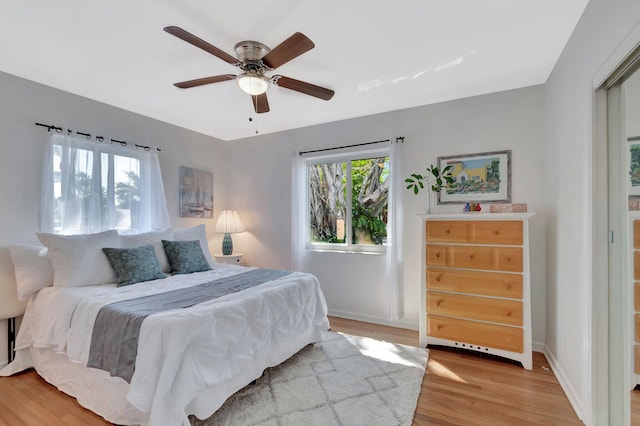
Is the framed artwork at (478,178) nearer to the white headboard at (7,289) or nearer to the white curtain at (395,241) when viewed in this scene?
the white curtain at (395,241)

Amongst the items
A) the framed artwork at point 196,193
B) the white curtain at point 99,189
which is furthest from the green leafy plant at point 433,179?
the white curtain at point 99,189

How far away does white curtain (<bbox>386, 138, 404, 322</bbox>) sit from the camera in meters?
3.28

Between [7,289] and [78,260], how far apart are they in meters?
0.55

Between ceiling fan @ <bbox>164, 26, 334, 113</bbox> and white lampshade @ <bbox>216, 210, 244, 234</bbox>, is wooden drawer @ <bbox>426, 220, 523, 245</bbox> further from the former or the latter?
white lampshade @ <bbox>216, 210, 244, 234</bbox>

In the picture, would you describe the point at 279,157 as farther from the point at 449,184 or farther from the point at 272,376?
the point at 272,376

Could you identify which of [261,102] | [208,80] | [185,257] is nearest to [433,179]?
[261,102]

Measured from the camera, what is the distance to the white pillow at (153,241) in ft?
9.20

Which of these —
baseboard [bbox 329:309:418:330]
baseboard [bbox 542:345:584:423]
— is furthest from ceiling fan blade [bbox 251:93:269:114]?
baseboard [bbox 542:345:584:423]

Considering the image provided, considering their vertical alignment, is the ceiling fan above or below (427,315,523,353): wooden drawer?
above

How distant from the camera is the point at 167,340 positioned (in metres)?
1.53

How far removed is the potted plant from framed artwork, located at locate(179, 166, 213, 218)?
283 cm

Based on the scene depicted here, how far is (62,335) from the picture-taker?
1978 mm

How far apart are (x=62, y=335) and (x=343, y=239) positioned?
9.31ft

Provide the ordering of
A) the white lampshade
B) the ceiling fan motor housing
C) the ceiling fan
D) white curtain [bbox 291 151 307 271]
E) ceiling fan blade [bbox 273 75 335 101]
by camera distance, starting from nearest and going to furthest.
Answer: the ceiling fan
the ceiling fan motor housing
ceiling fan blade [bbox 273 75 335 101]
white curtain [bbox 291 151 307 271]
the white lampshade
